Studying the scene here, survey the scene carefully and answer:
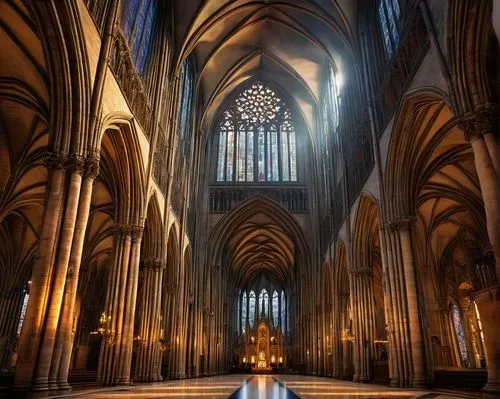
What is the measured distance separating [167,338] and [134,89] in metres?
12.4

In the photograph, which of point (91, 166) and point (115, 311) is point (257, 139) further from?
point (91, 166)

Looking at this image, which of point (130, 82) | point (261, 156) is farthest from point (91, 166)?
point (261, 156)

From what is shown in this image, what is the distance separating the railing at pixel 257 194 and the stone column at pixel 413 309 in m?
17.5

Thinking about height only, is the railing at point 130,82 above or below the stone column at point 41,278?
above

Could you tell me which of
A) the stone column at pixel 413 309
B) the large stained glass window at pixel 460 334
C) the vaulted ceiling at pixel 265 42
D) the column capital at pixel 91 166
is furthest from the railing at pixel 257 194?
the column capital at pixel 91 166

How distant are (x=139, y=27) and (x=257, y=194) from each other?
16.9 meters

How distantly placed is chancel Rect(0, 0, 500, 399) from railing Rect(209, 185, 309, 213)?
0.49 ft

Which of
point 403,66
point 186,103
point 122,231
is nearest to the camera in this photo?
point 403,66

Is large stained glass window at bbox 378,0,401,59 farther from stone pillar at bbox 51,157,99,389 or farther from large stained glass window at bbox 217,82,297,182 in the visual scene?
large stained glass window at bbox 217,82,297,182

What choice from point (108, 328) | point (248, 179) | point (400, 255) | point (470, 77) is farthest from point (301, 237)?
point (470, 77)

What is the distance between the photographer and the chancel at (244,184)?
31.5 ft

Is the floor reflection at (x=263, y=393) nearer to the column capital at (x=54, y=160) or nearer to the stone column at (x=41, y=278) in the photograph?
the stone column at (x=41, y=278)

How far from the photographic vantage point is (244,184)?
31734mm

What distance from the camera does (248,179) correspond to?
1281 inches
